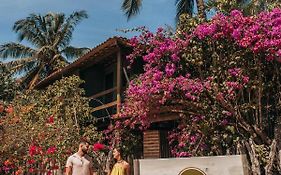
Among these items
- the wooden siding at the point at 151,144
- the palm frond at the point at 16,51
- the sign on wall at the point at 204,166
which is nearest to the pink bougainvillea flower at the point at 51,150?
the wooden siding at the point at 151,144

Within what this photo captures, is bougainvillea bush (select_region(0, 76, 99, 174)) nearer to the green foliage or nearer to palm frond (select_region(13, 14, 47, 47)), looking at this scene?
the green foliage

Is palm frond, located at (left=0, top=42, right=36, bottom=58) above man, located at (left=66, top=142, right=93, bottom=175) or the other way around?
above

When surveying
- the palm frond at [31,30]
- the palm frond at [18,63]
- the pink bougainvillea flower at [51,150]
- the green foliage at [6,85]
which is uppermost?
the palm frond at [31,30]

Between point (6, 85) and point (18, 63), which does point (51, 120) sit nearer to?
point (6, 85)

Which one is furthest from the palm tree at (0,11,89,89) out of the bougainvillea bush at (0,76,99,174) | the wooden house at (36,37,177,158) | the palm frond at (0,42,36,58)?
the bougainvillea bush at (0,76,99,174)

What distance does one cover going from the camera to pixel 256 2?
1561 cm

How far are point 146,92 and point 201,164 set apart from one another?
5.05 meters

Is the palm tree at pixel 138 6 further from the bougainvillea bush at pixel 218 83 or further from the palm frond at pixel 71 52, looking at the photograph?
the palm frond at pixel 71 52

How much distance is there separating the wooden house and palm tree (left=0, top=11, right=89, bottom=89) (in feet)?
25.2

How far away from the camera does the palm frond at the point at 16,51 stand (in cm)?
2783

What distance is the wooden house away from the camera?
519 inches

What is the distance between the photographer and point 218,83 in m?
9.53

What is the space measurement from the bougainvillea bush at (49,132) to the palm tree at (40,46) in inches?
490

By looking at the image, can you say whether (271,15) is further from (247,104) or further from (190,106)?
(190,106)
